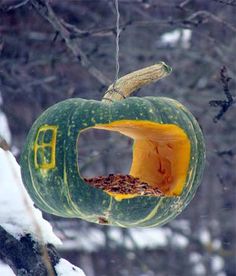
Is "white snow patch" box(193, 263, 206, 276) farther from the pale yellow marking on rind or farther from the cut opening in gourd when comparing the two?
the pale yellow marking on rind

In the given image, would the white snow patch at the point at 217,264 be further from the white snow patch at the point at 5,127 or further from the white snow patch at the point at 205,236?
the white snow patch at the point at 5,127

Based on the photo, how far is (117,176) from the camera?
354 centimetres

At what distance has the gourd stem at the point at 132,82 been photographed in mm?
3449

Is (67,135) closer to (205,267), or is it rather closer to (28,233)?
(28,233)

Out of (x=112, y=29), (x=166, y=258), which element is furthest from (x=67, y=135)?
(x=166, y=258)

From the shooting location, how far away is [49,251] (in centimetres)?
376

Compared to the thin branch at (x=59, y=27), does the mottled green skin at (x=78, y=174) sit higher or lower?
higher

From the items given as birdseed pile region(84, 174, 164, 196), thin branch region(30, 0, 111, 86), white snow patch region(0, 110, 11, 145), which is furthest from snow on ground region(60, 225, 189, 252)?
birdseed pile region(84, 174, 164, 196)

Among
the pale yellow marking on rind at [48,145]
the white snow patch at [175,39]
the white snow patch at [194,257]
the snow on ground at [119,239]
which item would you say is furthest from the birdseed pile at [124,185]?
the white snow patch at [194,257]

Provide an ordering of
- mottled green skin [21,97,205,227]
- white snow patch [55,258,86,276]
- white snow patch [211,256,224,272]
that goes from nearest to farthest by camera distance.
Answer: mottled green skin [21,97,205,227] < white snow patch [55,258,86,276] < white snow patch [211,256,224,272]

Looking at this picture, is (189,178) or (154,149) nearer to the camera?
(189,178)

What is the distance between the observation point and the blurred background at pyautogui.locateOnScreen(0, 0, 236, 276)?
6.32 m

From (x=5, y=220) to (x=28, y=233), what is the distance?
117mm

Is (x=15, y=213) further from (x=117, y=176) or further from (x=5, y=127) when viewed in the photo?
(x=5, y=127)
